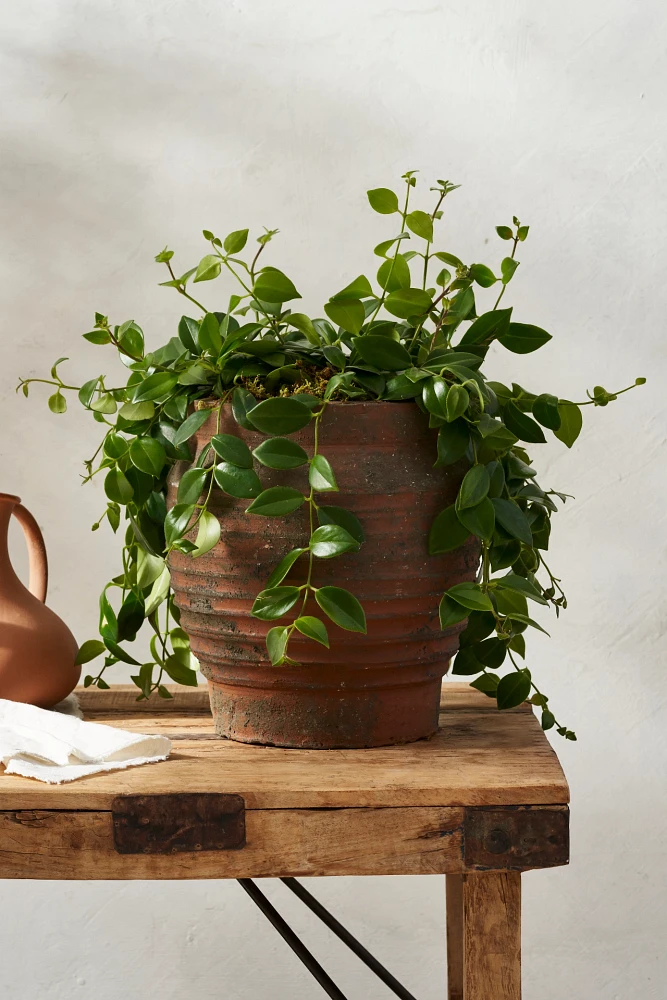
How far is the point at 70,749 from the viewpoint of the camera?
82 centimetres

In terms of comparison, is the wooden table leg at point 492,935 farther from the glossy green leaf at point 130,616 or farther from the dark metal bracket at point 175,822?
the glossy green leaf at point 130,616

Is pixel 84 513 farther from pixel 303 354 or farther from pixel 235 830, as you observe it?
pixel 235 830

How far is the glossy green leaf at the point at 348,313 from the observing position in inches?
33.3

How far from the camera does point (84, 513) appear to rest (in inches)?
65.6

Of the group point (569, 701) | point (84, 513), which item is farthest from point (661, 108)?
point (84, 513)

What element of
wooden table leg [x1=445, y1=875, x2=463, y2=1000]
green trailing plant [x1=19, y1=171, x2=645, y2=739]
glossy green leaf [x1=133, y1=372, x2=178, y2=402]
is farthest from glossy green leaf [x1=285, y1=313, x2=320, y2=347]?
wooden table leg [x1=445, y1=875, x2=463, y2=1000]

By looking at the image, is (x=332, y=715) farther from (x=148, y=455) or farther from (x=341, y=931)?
(x=341, y=931)

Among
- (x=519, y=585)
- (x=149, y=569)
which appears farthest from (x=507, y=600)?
(x=149, y=569)

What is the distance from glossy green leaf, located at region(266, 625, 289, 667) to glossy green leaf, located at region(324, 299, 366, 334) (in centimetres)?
25

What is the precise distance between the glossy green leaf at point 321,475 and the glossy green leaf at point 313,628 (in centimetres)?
10

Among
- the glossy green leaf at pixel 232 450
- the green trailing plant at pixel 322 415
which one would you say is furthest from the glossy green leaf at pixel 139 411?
the glossy green leaf at pixel 232 450

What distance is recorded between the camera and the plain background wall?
5.28 feet

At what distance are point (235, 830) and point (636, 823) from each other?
1.07 m

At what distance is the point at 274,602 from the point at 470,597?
156mm
